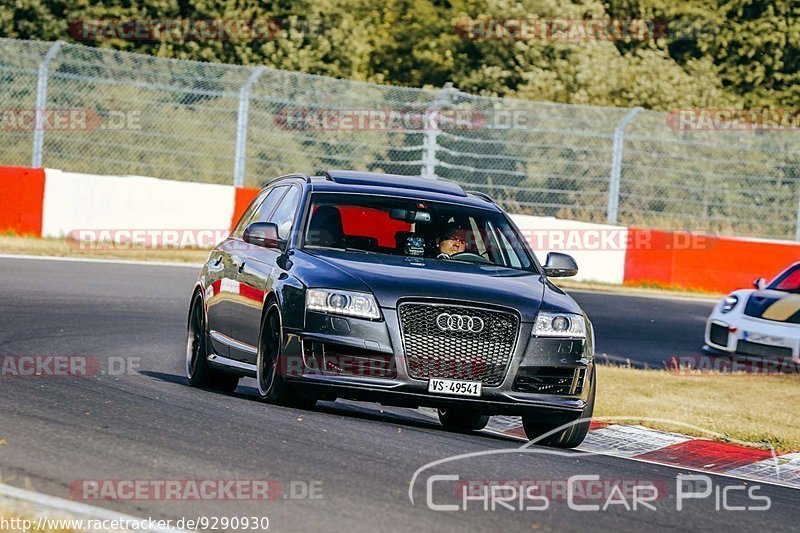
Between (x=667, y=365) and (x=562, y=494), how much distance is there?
9.42 m

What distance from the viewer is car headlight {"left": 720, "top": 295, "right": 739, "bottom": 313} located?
16125 mm

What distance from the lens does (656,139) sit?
25.2m

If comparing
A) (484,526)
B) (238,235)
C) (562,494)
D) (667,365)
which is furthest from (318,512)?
(667,365)

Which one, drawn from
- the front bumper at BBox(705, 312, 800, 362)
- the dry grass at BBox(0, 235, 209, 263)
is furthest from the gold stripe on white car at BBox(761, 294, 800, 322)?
the dry grass at BBox(0, 235, 209, 263)

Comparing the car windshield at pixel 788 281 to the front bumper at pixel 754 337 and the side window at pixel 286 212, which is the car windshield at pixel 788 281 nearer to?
the front bumper at pixel 754 337

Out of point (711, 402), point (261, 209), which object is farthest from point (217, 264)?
point (711, 402)

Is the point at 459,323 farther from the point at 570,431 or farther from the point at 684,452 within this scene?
the point at 684,452

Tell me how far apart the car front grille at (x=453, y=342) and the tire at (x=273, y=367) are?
732 mm

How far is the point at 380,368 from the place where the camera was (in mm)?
8719

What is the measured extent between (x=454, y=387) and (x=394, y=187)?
204 centimetres

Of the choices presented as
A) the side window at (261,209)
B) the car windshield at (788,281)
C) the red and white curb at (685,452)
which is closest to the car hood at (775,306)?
the car windshield at (788,281)

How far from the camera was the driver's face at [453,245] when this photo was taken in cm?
1001

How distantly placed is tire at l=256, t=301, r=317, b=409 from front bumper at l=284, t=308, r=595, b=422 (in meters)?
0.12

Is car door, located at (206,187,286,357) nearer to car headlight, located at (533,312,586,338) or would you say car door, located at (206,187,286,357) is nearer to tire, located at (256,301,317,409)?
tire, located at (256,301,317,409)
